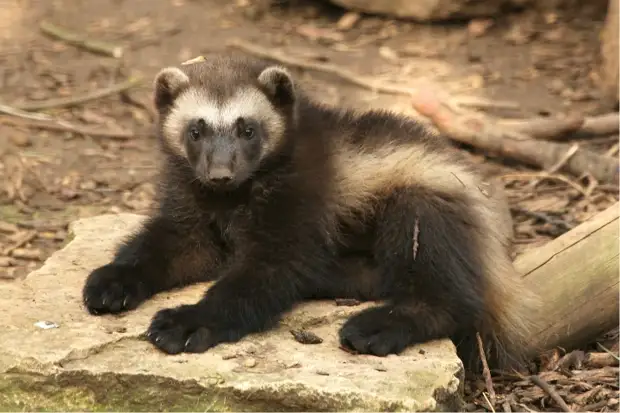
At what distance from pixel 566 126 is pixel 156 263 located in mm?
4094

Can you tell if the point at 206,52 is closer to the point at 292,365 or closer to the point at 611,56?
the point at 611,56

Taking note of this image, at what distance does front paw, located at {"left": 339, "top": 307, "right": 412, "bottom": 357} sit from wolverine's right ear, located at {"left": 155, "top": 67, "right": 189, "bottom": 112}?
1.41 metres

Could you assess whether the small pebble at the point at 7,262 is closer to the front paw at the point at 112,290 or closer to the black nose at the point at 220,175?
the front paw at the point at 112,290

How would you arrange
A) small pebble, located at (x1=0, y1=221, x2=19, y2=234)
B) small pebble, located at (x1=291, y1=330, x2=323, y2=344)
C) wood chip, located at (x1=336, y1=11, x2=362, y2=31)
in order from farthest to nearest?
wood chip, located at (x1=336, y1=11, x2=362, y2=31), small pebble, located at (x1=0, y1=221, x2=19, y2=234), small pebble, located at (x1=291, y1=330, x2=323, y2=344)

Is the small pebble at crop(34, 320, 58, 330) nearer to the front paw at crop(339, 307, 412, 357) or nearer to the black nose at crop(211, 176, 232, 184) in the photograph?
the black nose at crop(211, 176, 232, 184)

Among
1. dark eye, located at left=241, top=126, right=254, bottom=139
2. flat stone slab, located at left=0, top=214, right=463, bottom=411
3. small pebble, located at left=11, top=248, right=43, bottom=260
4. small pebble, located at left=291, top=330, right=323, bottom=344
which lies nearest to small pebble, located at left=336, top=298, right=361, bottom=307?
flat stone slab, located at left=0, top=214, right=463, bottom=411

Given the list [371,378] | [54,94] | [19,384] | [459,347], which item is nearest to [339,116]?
[459,347]

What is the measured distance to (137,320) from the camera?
4262 mm

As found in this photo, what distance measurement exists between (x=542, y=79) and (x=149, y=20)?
4.31 meters

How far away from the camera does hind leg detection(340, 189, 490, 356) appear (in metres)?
4.26

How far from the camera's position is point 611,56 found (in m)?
8.47

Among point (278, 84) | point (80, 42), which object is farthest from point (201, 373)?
point (80, 42)

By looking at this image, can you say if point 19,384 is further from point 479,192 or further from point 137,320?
point 479,192

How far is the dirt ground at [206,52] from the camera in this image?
680cm
